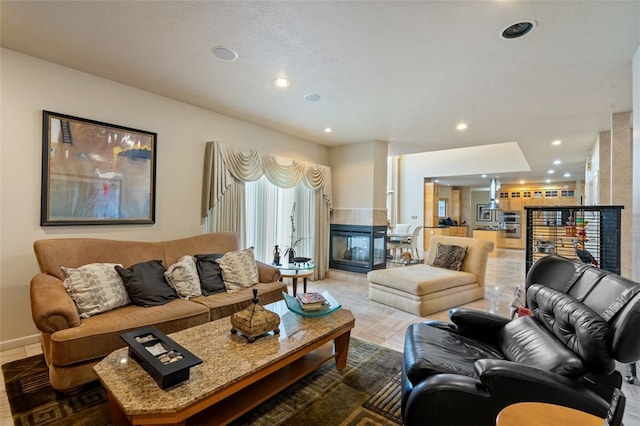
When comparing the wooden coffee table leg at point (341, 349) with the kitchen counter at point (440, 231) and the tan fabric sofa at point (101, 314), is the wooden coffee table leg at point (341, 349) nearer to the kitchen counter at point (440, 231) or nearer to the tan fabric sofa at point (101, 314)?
the tan fabric sofa at point (101, 314)

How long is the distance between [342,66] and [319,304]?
2.16 m

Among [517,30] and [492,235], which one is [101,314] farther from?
[492,235]

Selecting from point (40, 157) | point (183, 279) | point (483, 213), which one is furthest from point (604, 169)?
point (483, 213)

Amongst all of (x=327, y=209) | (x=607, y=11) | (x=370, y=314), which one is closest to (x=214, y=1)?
(x=607, y=11)

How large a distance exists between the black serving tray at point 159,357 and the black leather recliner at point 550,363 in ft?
3.83

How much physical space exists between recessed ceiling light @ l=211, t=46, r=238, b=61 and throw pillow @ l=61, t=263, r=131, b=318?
211 centimetres

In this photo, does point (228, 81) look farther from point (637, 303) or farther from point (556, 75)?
point (637, 303)

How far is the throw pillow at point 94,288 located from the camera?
2.33 m

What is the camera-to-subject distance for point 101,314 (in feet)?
7.75

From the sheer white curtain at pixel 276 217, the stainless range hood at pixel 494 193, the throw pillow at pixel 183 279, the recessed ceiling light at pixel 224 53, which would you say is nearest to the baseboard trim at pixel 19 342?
the throw pillow at pixel 183 279

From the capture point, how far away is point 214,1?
1964 millimetres

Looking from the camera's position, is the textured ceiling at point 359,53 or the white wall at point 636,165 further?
the white wall at point 636,165

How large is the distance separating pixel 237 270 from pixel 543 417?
112 inches

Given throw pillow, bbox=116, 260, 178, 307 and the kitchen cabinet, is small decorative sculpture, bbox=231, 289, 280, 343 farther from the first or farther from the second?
the kitchen cabinet
